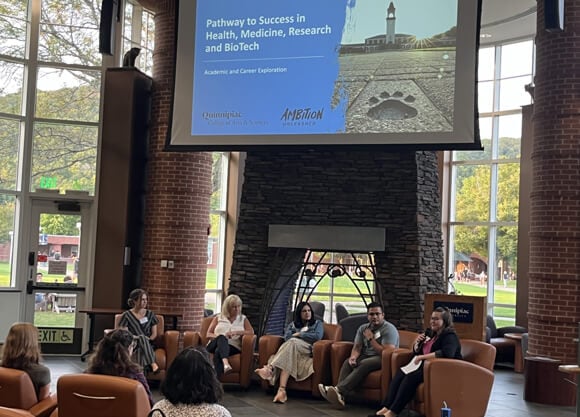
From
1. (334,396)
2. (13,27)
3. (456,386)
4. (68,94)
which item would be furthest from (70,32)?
(456,386)

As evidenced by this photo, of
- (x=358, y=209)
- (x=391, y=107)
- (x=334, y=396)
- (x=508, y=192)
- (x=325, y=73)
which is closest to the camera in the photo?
(x=334, y=396)

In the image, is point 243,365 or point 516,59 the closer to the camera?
point 243,365

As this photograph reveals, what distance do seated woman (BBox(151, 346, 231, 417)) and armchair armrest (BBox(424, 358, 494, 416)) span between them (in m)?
3.23

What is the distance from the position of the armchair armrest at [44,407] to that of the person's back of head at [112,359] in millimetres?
338

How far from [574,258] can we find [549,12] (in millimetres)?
2602

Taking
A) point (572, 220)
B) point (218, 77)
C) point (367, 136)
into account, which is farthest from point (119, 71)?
point (572, 220)

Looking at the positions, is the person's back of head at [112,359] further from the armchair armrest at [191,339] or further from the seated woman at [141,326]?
the armchair armrest at [191,339]

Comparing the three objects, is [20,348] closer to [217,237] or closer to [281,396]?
[281,396]

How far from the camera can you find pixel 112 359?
12.2 feet

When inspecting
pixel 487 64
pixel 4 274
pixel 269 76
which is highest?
pixel 487 64

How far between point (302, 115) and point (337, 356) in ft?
8.37

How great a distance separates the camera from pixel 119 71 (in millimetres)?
9203

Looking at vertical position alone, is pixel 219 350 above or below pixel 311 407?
above

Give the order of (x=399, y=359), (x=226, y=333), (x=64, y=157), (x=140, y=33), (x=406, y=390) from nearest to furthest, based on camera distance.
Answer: (x=406, y=390) < (x=399, y=359) < (x=226, y=333) < (x=64, y=157) < (x=140, y=33)
